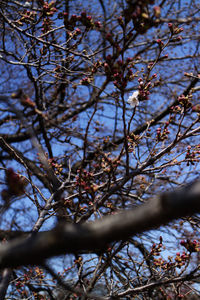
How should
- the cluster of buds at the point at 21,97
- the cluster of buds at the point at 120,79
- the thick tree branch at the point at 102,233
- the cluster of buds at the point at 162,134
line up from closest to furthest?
1. the thick tree branch at the point at 102,233
2. the cluster of buds at the point at 21,97
3. the cluster of buds at the point at 120,79
4. the cluster of buds at the point at 162,134

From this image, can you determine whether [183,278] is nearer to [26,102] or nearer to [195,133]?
[195,133]

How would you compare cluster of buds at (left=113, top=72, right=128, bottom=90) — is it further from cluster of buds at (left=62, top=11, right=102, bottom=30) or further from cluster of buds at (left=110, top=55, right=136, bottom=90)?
Answer: cluster of buds at (left=62, top=11, right=102, bottom=30)

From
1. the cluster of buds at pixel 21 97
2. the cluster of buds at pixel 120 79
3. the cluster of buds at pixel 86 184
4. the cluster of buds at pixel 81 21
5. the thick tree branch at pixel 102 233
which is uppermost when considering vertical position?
the cluster of buds at pixel 81 21

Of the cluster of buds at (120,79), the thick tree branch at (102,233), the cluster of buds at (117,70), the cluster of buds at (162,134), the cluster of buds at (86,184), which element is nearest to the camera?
the thick tree branch at (102,233)

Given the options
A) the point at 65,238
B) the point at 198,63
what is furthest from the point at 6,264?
the point at 198,63

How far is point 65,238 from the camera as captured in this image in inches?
31.2

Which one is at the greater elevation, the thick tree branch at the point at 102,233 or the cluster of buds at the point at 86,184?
the cluster of buds at the point at 86,184

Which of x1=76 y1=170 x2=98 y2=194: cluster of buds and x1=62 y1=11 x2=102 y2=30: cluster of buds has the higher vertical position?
x1=62 y1=11 x2=102 y2=30: cluster of buds

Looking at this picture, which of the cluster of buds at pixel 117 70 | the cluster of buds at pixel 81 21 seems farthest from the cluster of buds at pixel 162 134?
the cluster of buds at pixel 81 21

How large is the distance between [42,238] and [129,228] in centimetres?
26

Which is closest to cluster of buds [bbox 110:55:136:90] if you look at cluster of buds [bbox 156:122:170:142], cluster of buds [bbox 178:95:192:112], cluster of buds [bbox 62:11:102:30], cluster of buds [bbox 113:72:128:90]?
cluster of buds [bbox 113:72:128:90]

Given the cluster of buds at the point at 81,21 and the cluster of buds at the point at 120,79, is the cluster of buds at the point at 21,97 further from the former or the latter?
the cluster of buds at the point at 81,21

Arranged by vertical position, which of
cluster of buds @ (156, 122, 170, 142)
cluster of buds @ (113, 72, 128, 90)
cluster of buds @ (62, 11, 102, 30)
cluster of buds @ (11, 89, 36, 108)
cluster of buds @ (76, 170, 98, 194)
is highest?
cluster of buds @ (62, 11, 102, 30)

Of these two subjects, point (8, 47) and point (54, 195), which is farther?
point (8, 47)
